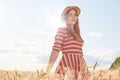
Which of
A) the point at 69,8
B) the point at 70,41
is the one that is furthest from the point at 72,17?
the point at 70,41

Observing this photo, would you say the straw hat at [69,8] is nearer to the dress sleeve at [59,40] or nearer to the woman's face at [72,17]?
the woman's face at [72,17]

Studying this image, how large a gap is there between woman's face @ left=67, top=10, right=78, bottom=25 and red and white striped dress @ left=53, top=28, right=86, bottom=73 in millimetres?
188

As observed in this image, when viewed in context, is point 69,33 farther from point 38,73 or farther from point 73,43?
point 38,73

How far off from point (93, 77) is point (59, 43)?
1425mm

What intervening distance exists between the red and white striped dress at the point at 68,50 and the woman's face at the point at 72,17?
7.4 inches

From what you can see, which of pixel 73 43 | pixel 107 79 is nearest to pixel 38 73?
pixel 107 79

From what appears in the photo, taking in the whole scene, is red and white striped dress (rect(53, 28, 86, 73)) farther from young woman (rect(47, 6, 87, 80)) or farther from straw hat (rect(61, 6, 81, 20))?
straw hat (rect(61, 6, 81, 20))

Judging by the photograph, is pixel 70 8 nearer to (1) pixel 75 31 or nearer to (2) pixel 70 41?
(1) pixel 75 31

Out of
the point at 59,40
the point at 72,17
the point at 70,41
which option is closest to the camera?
the point at 59,40

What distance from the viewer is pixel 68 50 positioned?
381cm

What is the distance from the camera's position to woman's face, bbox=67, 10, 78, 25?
3.86 meters

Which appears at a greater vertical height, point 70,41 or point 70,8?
point 70,8

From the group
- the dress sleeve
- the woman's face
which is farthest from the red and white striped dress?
the woman's face

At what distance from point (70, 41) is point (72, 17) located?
1.08 feet
